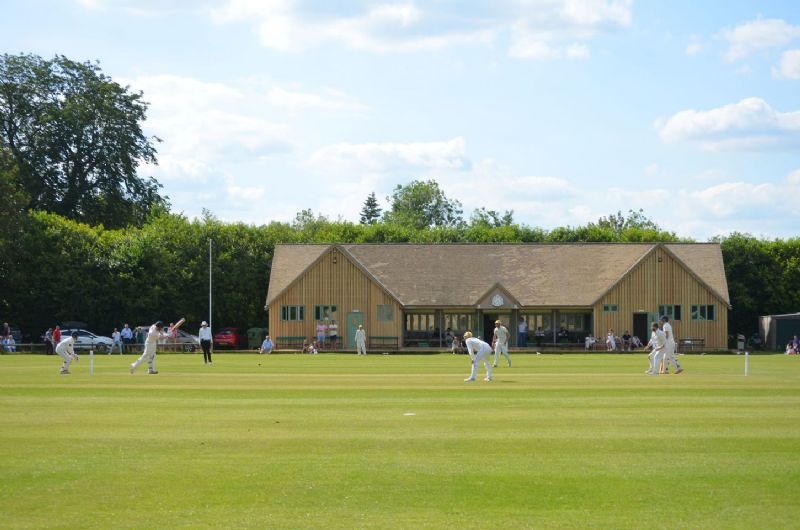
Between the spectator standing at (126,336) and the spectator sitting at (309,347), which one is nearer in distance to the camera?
the spectator standing at (126,336)

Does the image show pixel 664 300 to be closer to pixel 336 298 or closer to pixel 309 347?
pixel 336 298

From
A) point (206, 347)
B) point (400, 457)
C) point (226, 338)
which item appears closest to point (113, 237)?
point (226, 338)

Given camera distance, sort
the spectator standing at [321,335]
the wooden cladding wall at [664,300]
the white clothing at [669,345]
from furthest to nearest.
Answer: the wooden cladding wall at [664,300]
the spectator standing at [321,335]
the white clothing at [669,345]

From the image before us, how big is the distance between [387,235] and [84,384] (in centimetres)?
5903

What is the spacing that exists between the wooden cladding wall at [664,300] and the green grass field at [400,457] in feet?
137

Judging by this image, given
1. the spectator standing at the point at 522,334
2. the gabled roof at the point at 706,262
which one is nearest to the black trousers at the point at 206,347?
the spectator standing at the point at 522,334

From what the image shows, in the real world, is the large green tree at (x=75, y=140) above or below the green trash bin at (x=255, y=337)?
above

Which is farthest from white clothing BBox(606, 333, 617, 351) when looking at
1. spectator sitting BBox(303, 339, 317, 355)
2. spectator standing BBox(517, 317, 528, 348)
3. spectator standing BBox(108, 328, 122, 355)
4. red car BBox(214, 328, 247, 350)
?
spectator standing BBox(108, 328, 122, 355)

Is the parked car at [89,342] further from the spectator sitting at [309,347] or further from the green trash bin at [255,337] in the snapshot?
the green trash bin at [255,337]

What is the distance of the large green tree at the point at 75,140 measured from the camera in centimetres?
8056

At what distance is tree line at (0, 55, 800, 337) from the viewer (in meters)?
67.9

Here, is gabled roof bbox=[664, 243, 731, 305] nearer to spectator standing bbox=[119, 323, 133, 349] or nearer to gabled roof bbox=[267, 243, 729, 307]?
gabled roof bbox=[267, 243, 729, 307]

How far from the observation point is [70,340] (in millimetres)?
34594

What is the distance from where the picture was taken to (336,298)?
69.0 m
